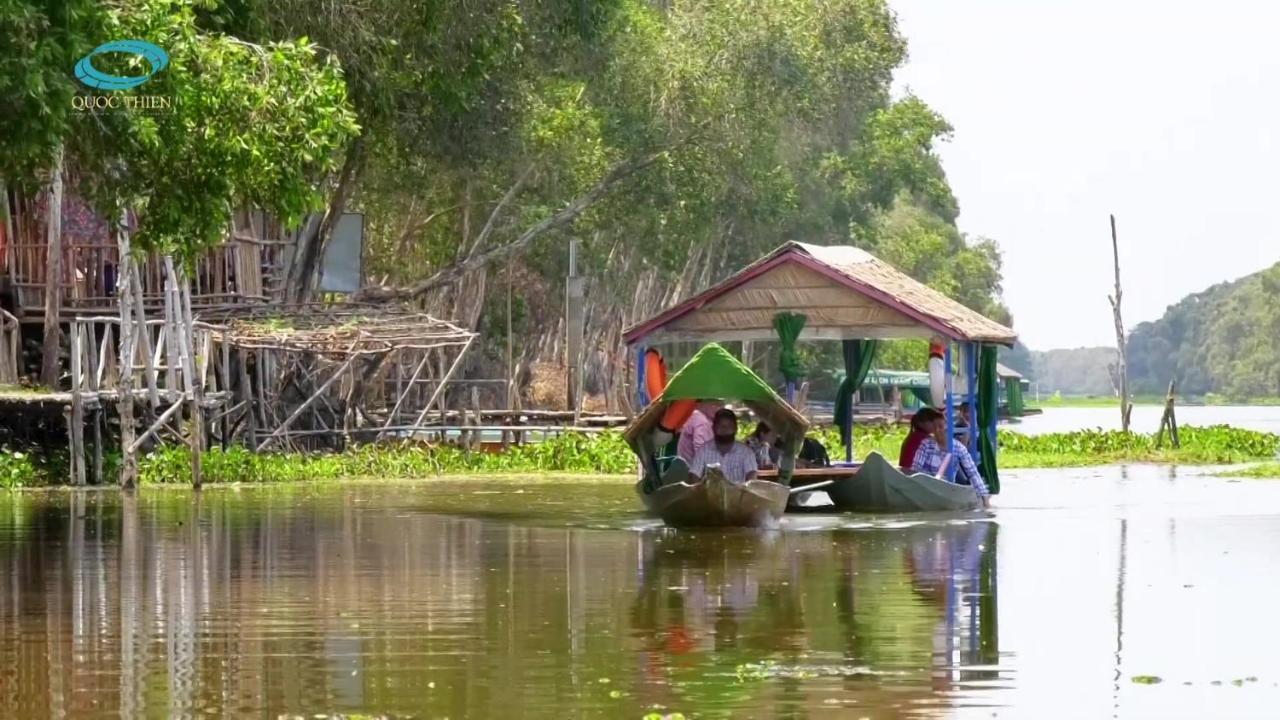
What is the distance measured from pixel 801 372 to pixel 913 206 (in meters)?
67.7

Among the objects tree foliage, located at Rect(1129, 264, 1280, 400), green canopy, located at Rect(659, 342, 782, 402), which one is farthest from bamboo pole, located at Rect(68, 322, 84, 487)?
tree foliage, located at Rect(1129, 264, 1280, 400)

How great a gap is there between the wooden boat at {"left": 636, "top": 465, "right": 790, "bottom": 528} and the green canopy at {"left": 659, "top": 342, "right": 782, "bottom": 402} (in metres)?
0.84

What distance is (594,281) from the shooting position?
193 ft

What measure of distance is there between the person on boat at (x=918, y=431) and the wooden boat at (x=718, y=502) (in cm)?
269

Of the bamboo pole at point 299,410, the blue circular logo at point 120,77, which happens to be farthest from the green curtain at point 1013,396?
the blue circular logo at point 120,77

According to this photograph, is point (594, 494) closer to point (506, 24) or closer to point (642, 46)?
point (506, 24)

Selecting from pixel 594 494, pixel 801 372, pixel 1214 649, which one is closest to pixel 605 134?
pixel 594 494

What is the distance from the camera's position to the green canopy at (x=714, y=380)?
2186cm

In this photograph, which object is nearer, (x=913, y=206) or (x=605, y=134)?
(x=605, y=134)

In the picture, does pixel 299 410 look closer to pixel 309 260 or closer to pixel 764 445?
pixel 309 260

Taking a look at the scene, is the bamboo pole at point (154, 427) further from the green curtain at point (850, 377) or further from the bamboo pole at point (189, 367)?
the green curtain at point (850, 377)

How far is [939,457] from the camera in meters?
24.7

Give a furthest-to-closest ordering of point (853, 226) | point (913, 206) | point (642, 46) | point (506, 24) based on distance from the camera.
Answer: point (913, 206), point (853, 226), point (642, 46), point (506, 24)

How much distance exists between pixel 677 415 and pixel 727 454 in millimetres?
2156
